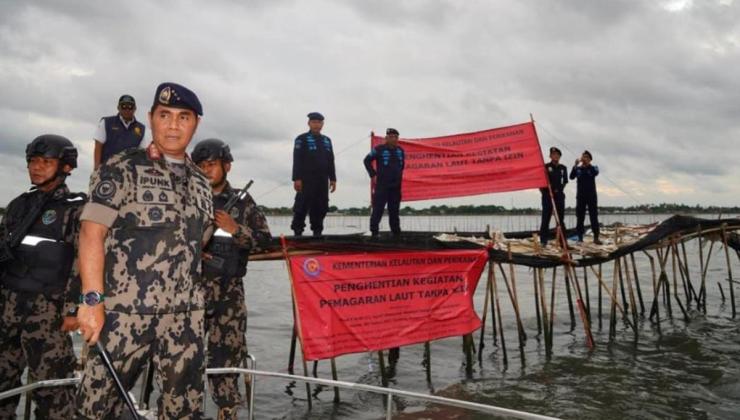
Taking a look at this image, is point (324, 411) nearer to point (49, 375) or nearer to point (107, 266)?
point (49, 375)

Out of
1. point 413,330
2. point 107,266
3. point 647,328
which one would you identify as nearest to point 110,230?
point 107,266

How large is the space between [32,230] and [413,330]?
5516mm

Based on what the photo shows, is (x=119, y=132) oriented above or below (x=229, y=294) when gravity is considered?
above

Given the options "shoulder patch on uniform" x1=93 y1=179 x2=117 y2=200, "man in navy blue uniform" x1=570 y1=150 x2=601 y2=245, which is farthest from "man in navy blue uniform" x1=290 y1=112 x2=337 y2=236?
"man in navy blue uniform" x1=570 y1=150 x2=601 y2=245

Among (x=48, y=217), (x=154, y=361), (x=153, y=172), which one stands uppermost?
(x=153, y=172)

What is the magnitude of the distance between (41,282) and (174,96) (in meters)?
2.77

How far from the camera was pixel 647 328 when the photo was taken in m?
16.5

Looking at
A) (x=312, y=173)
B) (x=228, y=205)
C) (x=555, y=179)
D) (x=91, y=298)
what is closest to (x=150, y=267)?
(x=91, y=298)

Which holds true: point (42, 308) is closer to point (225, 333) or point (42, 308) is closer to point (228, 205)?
point (225, 333)

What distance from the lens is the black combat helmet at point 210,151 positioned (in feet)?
17.5

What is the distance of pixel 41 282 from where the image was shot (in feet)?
15.8

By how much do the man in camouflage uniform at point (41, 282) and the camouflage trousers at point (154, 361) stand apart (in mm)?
A: 2181

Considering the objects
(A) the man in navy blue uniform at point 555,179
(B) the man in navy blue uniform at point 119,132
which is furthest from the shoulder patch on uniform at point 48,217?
(A) the man in navy blue uniform at point 555,179

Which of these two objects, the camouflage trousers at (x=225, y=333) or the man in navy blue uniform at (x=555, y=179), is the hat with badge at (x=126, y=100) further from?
the man in navy blue uniform at (x=555, y=179)
